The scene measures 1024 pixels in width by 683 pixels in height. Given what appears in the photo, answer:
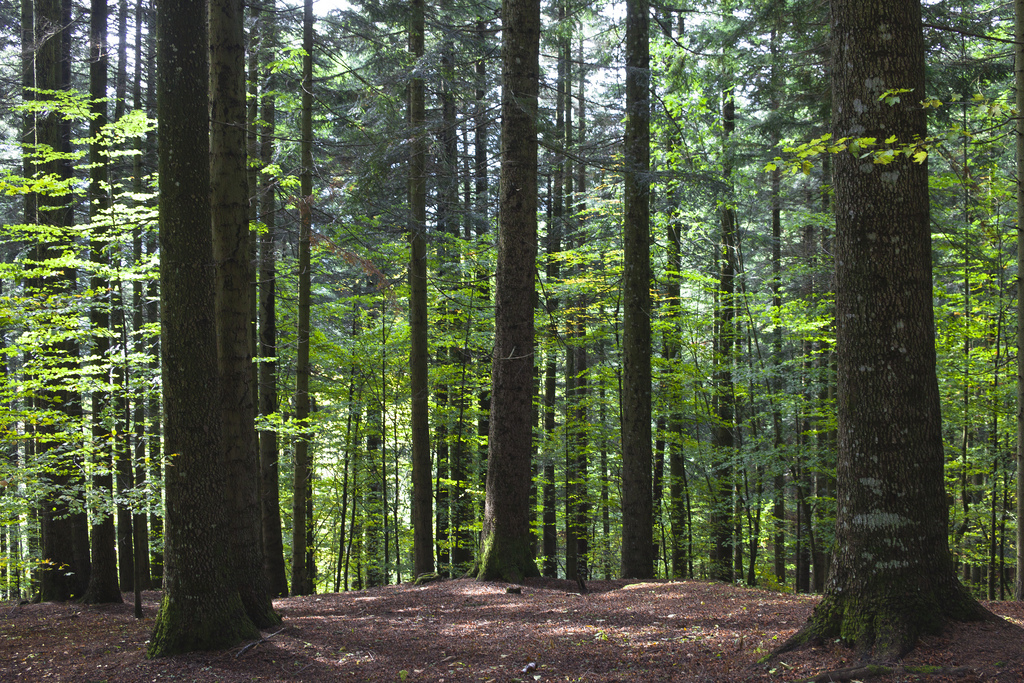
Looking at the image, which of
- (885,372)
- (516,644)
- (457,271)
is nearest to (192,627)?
(516,644)

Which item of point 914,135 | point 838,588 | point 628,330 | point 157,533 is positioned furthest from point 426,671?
point 157,533

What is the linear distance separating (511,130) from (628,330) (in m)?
3.68

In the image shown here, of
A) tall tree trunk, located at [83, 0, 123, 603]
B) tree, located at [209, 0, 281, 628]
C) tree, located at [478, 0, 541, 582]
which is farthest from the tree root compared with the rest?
tall tree trunk, located at [83, 0, 123, 603]

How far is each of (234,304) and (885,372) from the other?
219 inches

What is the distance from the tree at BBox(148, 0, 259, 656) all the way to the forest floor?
0.38m

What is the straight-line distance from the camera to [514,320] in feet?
27.8

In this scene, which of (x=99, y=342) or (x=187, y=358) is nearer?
(x=187, y=358)

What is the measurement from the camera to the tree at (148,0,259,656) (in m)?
4.92

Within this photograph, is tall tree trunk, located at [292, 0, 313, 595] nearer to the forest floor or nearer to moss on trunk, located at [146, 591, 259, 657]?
the forest floor

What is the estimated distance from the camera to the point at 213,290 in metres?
5.11

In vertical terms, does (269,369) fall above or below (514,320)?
below

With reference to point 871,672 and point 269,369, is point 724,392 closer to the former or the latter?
point 269,369

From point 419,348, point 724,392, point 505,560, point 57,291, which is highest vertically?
point 57,291

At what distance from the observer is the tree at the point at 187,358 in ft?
16.1
